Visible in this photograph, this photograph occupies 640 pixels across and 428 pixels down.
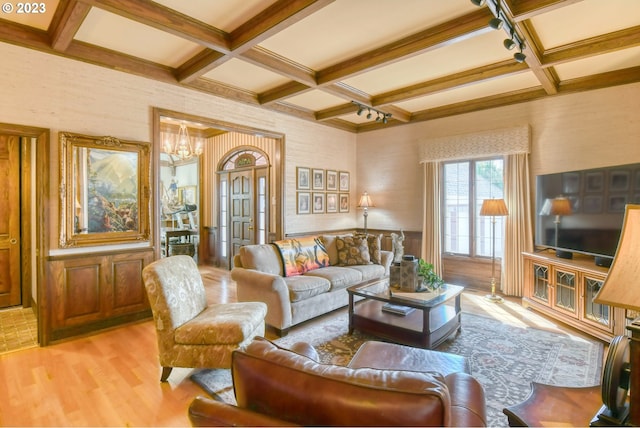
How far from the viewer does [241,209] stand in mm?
6902

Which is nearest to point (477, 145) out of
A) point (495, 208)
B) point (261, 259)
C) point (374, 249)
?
point (495, 208)

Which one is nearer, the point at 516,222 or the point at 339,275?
the point at 339,275

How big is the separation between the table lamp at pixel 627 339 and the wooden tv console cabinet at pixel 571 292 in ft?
8.29

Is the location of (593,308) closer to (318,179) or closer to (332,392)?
(332,392)

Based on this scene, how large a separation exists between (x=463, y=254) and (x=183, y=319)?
15.3 ft

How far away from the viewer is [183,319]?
2613mm

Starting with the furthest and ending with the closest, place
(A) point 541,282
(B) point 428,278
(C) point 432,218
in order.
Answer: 1. (C) point 432,218
2. (A) point 541,282
3. (B) point 428,278

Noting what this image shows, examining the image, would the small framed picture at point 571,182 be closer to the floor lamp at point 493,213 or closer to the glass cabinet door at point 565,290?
the floor lamp at point 493,213

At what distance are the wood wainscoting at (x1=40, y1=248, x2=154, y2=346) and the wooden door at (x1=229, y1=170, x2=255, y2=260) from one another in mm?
2773

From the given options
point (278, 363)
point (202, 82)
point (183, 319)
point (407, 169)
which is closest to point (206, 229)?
point (202, 82)

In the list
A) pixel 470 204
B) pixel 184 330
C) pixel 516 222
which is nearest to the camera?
pixel 184 330

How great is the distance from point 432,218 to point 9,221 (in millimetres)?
6238

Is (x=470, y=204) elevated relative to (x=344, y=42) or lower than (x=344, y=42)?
lower

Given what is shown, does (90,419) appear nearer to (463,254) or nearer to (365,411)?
(365,411)
